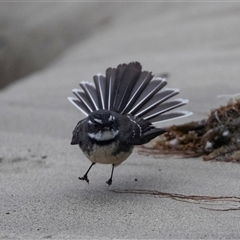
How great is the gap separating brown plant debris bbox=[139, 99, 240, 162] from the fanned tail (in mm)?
329

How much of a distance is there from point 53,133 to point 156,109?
62.7 inches

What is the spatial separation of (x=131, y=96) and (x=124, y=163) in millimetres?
645

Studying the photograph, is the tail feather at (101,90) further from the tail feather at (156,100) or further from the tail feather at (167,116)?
the tail feather at (167,116)

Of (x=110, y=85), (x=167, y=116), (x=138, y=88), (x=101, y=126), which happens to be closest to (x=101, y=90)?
(x=110, y=85)

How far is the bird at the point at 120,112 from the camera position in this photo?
4.59 metres

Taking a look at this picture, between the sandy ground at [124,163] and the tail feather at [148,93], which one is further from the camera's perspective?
the tail feather at [148,93]

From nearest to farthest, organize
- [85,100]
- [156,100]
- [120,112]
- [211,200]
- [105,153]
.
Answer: [211,200], [105,153], [120,112], [156,100], [85,100]

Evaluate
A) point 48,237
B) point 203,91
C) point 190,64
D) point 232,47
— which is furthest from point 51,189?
point 232,47

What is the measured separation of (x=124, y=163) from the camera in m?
5.52

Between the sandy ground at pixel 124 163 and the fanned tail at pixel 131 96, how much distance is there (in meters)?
0.49

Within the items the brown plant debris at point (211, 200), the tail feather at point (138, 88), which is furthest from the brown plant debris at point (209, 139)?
the brown plant debris at point (211, 200)

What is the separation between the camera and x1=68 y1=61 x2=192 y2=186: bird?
15.1ft

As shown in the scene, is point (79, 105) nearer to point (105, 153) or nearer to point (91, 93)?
point (91, 93)

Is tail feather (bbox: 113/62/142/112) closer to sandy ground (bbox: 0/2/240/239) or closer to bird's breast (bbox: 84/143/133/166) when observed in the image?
sandy ground (bbox: 0/2/240/239)
